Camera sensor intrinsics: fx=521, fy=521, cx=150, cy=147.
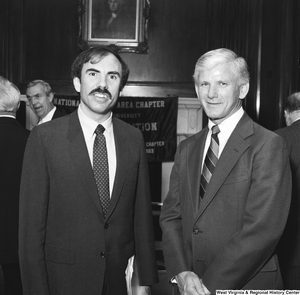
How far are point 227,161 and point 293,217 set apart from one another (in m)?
1.25

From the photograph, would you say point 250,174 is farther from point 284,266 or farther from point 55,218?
point 284,266

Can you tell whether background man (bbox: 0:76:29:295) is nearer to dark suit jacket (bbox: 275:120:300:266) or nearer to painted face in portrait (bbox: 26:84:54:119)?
dark suit jacket (bbox: 275:120:300:266)

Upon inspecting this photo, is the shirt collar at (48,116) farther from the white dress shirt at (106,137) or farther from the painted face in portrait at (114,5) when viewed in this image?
the white dress shirt at (106,137)

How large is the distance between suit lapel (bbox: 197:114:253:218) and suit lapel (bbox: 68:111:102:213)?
1.59 feet

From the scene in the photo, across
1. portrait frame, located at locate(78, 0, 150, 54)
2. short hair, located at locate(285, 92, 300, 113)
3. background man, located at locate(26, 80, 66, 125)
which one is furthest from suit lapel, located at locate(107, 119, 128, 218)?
portrait frame, located at locate(78, 0, 150, 54)

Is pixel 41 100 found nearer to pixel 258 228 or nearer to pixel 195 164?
pixel 195 164

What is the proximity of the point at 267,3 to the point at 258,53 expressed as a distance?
0.61 meters

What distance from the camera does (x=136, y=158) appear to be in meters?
2.50

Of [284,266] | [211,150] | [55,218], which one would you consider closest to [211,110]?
[211,150]

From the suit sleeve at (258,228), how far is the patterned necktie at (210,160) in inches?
8.2

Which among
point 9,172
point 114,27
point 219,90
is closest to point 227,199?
point 219,90

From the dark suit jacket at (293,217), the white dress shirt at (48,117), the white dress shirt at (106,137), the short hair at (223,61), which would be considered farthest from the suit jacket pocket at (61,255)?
the white dress shirt at (48,117)

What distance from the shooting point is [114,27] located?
750 cm

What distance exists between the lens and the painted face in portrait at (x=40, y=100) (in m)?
5.48
